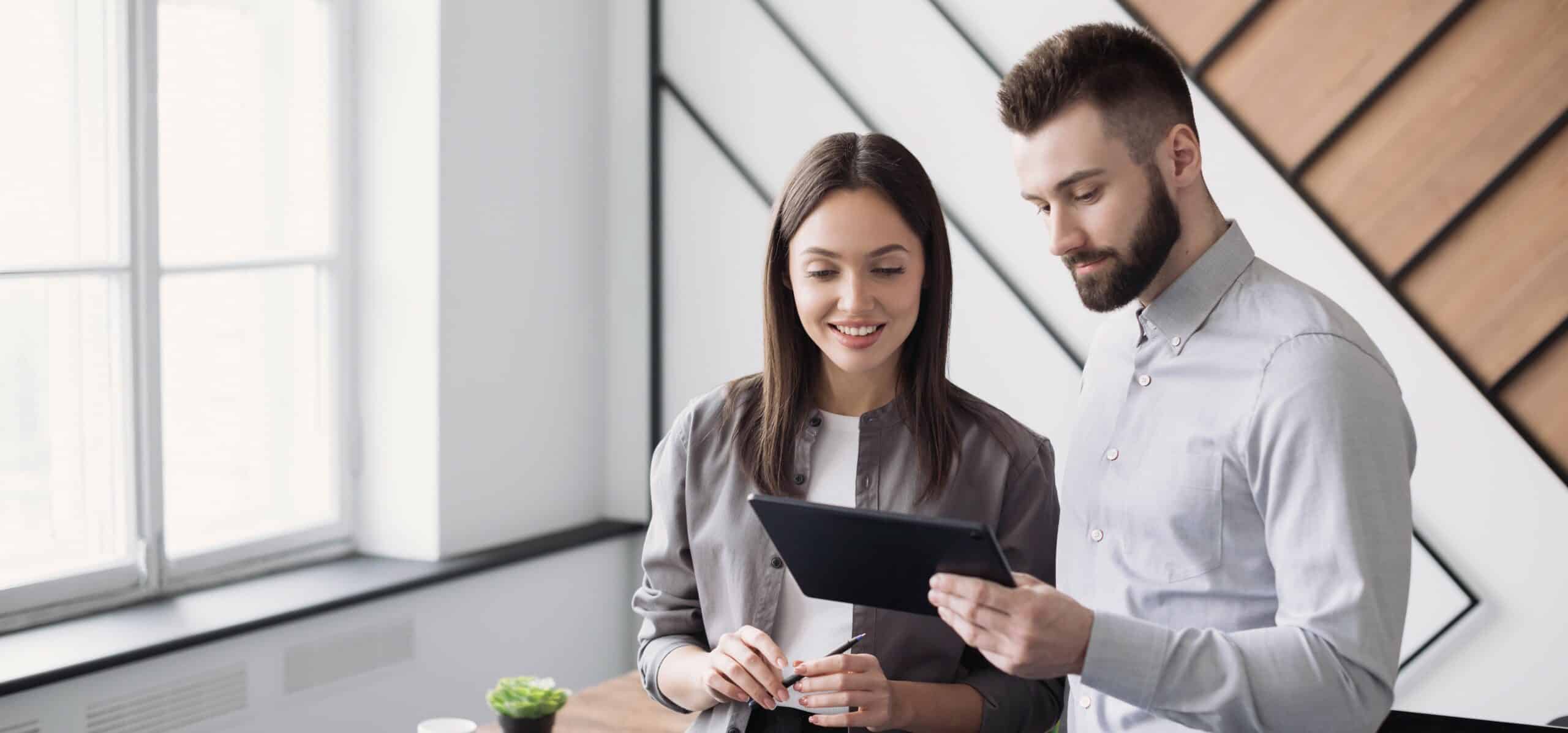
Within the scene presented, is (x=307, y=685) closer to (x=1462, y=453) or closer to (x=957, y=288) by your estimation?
(x=957, y=288)

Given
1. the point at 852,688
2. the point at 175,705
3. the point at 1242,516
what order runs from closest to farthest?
the point at 1242,516, the point at 852,688, the point at 175,705

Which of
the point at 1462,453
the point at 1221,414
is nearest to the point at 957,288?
the point at 1462,453

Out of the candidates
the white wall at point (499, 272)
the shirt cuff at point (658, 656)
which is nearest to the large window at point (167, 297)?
the white wall at point (499, 272)

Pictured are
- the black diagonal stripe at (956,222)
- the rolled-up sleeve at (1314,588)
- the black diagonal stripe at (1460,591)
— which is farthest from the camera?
the black diagonal stripe at (956,222)

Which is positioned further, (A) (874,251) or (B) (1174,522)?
(A) (874,251)

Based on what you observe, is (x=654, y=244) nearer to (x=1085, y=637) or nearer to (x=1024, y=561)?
(x=1024, y=561)

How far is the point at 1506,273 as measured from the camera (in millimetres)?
2988

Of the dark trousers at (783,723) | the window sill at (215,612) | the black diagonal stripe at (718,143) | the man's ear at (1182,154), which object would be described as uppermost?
the black diagonal stripe at (718,143)

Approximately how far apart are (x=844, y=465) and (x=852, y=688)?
0.30 meters

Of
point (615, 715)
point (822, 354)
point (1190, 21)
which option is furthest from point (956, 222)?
point (822, 354)

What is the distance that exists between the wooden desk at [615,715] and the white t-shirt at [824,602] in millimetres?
791

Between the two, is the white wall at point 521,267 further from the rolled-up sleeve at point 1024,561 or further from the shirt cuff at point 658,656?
the rolled-up sleeve at point 1024,561

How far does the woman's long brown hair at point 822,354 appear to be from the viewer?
1.70m

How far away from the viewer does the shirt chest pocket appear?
1393mm
